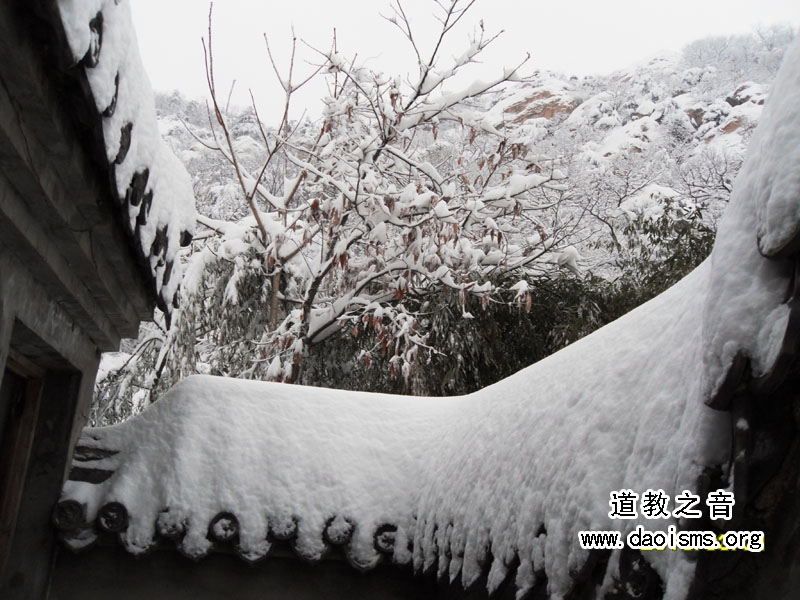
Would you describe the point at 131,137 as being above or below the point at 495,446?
above

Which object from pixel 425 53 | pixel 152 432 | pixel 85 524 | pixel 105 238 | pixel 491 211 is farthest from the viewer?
pixel 491 211

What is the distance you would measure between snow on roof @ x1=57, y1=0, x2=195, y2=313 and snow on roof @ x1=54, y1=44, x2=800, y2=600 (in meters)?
0.66

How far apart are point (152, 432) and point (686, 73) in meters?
19.7

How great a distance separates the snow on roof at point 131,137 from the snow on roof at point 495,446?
0.66 meters

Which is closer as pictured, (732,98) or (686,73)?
(732,98)

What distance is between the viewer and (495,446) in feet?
6.04

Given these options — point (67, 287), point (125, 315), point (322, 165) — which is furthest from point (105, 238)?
point (322, 165)

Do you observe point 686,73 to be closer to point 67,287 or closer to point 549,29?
point 67,287

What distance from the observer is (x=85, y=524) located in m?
2.20

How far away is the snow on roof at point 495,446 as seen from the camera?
83 cm

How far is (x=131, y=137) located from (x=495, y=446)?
1.16 meters

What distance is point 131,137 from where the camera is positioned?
1.29 m

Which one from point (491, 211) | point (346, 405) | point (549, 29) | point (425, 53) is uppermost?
point (549, 29)

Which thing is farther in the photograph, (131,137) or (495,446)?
(495,446)
